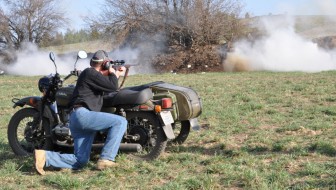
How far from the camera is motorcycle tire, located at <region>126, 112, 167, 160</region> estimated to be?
254 inches

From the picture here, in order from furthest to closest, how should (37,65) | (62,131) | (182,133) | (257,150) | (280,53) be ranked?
(37,65) → (280,53) → (182,133) → (257,150) → (62,131)

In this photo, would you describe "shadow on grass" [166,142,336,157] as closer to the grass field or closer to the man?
the grass field

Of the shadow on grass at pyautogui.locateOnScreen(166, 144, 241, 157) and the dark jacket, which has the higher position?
the dark jacket

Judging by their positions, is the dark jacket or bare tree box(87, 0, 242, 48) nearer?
the dark jacket

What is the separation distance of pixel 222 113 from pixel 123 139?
3826 mm

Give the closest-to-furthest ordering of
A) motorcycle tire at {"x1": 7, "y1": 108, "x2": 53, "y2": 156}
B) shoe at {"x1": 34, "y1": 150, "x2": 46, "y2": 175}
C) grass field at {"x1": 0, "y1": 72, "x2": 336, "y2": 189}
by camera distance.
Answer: grass field at {"x1": 0, "y1": 72, "x2": 336, "y2": 189}, shoe at {"x1": 34, "y1": 150, "x2": 46, "y2": 175}, motorcycle tire at {"x1": 7, "y1": 108, "x2": 53, "y2": 156}

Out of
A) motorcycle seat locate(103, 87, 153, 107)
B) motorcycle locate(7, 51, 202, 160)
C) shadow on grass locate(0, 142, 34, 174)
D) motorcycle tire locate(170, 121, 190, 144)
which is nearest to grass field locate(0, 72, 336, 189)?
shadow on grass locate(0, 142, 34, 174)

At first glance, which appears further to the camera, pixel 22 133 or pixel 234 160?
pixel 22 133

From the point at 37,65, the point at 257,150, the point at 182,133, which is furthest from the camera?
the point at 37,65

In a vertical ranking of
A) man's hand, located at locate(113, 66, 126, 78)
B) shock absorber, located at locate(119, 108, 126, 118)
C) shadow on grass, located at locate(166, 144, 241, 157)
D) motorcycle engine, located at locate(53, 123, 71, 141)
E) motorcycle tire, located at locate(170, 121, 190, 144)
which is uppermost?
man's hand, located at locate(113, 66, 126, 78)

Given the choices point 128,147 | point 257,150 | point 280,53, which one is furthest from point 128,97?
point 280,53

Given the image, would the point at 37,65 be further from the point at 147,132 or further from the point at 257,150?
the point at 257,150

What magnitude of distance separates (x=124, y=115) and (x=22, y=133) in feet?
5.73

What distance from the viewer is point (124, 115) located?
6629 millimetres
